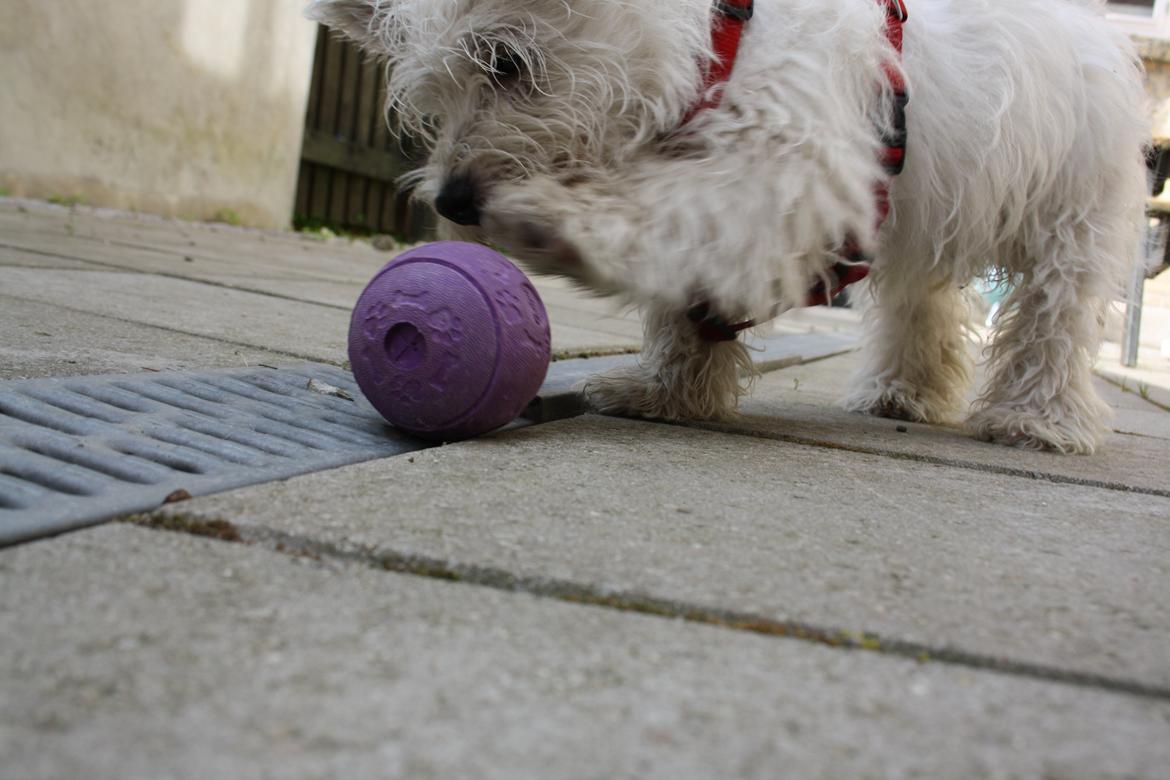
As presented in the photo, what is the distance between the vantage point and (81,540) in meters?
1.23

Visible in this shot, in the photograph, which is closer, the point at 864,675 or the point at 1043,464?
the point at 864,675

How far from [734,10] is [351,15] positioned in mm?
925

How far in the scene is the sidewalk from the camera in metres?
0.87

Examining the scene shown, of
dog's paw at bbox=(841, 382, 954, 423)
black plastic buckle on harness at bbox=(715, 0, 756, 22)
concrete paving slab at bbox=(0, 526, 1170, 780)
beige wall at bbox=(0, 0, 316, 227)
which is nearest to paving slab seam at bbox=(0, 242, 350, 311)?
dog's paw at bbox=(841, 382, 954, 423)

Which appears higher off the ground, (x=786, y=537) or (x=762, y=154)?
(x=762, y=154)

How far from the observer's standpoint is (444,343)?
2049 mm

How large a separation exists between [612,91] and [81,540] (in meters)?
1.46

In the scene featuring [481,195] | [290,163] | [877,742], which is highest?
[290,163]

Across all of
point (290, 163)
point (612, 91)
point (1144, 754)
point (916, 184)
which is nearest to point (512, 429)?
point (612, 91)

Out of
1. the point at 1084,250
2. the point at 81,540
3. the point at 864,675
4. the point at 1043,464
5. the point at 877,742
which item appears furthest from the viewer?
the point at 1084,250

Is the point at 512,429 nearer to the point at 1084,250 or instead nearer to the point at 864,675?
the point at 864,675

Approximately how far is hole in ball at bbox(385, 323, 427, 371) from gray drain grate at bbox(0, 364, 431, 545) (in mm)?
156

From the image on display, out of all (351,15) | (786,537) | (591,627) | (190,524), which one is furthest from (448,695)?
(351,15)

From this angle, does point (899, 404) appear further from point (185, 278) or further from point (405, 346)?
point (185, 278)
